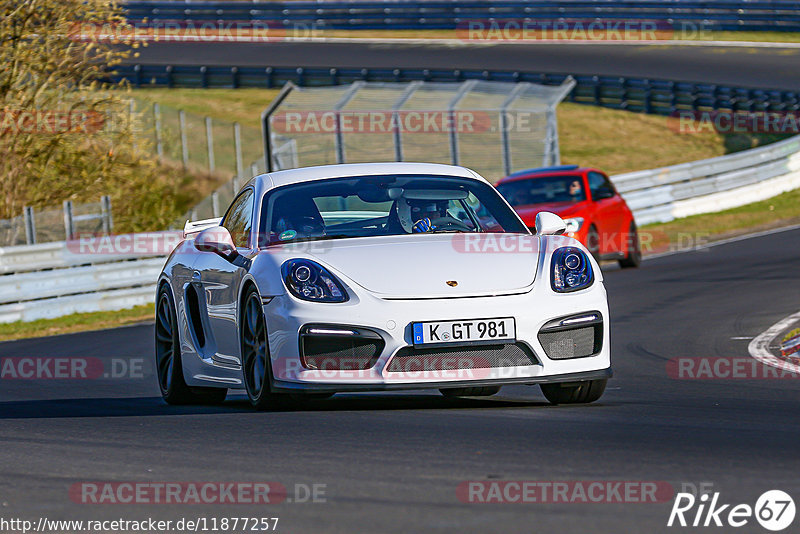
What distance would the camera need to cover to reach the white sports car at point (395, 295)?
7391 millimetres

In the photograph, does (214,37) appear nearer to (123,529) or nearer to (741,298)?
(741,298)

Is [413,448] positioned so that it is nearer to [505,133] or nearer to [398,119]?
[505,133]

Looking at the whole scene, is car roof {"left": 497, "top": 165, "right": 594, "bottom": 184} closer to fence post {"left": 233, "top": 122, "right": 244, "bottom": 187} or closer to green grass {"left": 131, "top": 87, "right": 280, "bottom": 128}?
fence post {"left": 233, "top": 122, "right": 244, "bottom": 187}

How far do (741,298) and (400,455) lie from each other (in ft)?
33.1

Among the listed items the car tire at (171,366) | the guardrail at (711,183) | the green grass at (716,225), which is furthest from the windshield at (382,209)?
the guardrail at (711,183)

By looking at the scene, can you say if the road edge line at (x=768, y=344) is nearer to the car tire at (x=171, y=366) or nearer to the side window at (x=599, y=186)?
the car tire at (x=171, y=366)

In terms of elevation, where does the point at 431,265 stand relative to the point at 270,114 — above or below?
above

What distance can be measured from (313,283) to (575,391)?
61.7 inches

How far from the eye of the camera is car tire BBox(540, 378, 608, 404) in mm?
7996

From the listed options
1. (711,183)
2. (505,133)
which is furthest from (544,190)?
(711,183)

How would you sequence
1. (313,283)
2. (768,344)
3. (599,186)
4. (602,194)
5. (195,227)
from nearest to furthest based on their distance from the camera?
(313,283)
(195,227)
(768,344)
(602,194)
(599,186)

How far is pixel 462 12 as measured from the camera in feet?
165

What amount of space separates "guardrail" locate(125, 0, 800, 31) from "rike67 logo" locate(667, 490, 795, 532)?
42842mm

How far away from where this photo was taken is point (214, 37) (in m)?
52.1
